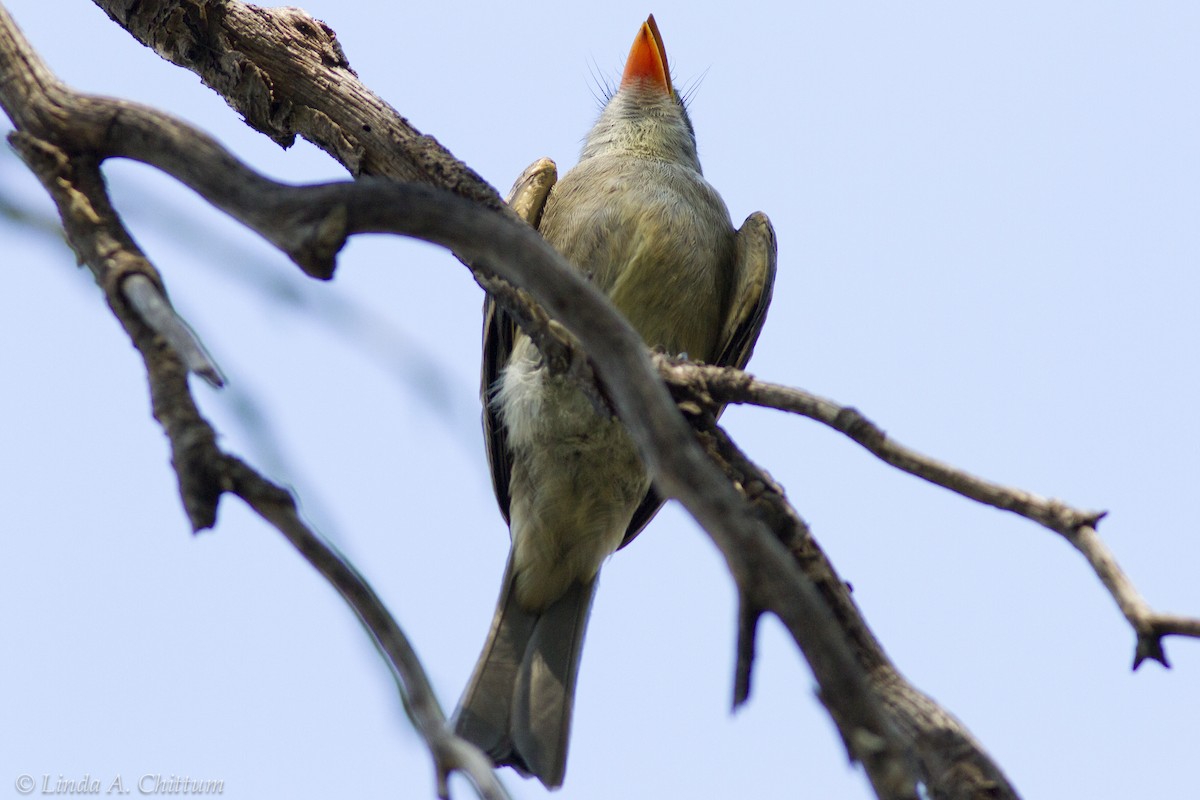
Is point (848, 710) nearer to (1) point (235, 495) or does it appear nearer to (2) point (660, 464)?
(2) point (660, 464)

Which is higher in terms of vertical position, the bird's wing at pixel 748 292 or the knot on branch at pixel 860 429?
the bird's wing at pixel 748 292

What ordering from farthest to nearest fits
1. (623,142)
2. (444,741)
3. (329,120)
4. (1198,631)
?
(623,142), (329,120), (1198,631), (444,741)

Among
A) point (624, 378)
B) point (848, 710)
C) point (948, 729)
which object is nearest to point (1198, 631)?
point (948, 729)

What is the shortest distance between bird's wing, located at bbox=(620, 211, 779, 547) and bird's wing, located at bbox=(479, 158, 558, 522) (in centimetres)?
67

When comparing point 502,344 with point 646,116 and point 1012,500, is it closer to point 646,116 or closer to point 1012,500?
point 646,116

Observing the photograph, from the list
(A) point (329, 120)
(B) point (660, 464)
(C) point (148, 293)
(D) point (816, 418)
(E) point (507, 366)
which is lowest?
(B) point (660, 464)

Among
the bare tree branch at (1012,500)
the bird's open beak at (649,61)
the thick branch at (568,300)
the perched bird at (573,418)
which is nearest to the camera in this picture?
Answer: the thick branch at (568,300)

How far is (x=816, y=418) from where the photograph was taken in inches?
112

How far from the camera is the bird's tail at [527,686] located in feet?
15.9

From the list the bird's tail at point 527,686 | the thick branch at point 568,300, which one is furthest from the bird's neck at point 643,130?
the thick branch at point 568,300

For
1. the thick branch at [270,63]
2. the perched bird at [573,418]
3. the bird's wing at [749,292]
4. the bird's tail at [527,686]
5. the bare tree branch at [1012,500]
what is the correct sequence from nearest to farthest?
the bare tree branch at [1012,500] → the thick branch at [270,63] → the bird's tail at [527,686] → the perched bird at [573,418] → the bird's wing at [749,292]

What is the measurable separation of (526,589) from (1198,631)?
3.53 m

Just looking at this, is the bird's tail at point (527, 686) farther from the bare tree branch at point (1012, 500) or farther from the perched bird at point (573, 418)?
the bare tree branch at point (1012, 500)

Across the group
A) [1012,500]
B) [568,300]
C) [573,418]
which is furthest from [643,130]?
[568,300]
